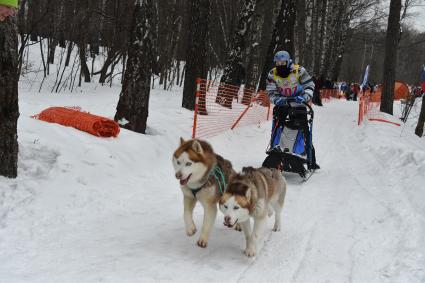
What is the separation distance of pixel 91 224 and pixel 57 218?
364 millimetres

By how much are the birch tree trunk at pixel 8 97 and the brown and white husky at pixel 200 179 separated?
6.47 ft

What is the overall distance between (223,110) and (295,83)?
5.05 metres

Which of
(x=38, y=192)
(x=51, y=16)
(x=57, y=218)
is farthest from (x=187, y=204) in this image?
(x=51, y=16)

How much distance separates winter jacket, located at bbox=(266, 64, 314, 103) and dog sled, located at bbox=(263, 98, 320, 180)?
177 mm

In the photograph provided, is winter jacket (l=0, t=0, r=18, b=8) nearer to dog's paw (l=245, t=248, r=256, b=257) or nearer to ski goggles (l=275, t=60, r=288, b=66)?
dog's paw (l=245, t=248, r=256, b=257)

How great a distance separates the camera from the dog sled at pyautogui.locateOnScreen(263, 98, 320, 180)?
23.1 feet

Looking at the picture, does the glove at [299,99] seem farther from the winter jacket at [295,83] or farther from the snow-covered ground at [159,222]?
the snow-covered ground at [159,222]

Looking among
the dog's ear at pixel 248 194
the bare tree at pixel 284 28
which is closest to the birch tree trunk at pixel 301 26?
the bare tree at pixel 284 28

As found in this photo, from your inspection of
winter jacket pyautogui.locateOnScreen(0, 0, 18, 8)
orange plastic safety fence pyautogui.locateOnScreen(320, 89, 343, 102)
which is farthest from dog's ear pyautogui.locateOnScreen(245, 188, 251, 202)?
orange plastic safety fence pyautogui.locateOnScreen(320, 89, 343, 102)

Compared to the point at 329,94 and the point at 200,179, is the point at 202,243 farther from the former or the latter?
the point at 329,94

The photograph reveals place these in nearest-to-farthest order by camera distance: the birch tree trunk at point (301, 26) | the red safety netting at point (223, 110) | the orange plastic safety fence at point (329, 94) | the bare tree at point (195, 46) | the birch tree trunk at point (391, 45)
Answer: the red safety netting at point (223, 110) < the bare tree at point (195, 46) < the birch tree trunk at point (391, 45) < the birch tree trunk at point (301, 26) < the orange plastic safety fence at point (329, 94)

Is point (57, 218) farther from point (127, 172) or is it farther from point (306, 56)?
point (306, 56)

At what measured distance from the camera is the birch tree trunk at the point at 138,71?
24.9 feet

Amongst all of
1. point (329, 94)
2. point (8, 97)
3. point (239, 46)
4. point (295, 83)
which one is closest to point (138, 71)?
point (295, 83)
